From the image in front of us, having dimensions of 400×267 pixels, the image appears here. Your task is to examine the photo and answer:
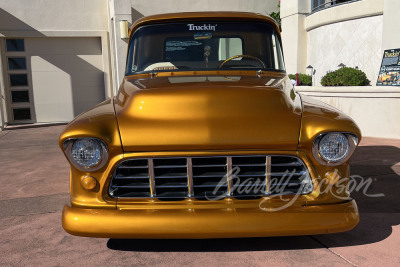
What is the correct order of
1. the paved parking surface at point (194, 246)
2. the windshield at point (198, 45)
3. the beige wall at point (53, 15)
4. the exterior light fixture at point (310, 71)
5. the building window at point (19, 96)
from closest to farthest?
the paved parking surface at point (194, 246) → the windshield at point (198, 45) → the beige wall at point (53, 15) → the building window at point (19, 96) → the exterior light fixture at point (310, 71)

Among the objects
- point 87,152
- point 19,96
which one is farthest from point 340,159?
point 19,96

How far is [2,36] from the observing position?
1027 centimetres

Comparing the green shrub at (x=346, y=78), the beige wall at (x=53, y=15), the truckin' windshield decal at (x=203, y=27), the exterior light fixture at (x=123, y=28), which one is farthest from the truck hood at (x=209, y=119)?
the beige wall at (x=53, y=15)

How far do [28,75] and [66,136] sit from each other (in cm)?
940

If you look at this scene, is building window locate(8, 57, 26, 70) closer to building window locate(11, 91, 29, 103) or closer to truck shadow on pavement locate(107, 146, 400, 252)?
building window locate(11, 91, 29, 103)

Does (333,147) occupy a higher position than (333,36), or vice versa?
(333,36)

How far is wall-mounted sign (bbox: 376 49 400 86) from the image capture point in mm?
8438

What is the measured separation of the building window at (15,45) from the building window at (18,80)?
72 cm

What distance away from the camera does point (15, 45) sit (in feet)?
34.9

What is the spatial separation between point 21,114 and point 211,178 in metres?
9.94

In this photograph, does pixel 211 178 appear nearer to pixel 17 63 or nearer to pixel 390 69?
pixel 390 69

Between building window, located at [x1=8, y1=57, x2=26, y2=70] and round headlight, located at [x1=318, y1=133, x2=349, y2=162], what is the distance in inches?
404

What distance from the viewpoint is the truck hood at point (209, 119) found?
2383mm

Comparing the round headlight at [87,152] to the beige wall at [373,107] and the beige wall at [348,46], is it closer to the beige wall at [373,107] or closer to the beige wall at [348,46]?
the beige wall at [373,107]
